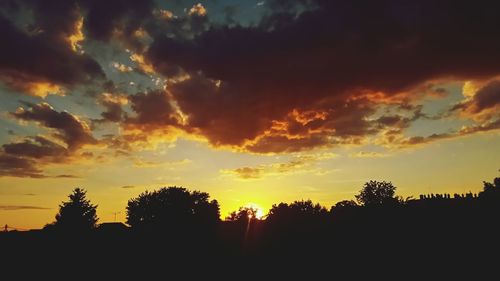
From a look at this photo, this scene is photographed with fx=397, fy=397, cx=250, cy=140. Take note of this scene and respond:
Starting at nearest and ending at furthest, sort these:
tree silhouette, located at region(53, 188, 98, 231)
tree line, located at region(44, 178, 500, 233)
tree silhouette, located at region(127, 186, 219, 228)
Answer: tree line, located at region(44, 178, 500, 233) → tree silhouette, located at region(53, 188, 98, 231) → tree silhouette, located at region(127, 186, 219, 228)

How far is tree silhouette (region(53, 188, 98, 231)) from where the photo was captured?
59031mm

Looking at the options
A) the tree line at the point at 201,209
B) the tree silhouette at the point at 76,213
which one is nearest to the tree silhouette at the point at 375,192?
the tree line at the point at 201,209

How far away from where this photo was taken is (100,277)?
80.6ft

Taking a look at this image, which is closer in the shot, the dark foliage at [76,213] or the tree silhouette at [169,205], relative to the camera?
the dark foliage at [76,213]

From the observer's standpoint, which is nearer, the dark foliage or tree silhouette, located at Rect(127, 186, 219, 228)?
the dark foliage

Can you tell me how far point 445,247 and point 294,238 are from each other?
259 inches

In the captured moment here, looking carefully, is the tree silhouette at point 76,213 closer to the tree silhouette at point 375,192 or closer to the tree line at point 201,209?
the tree line at point 201,209

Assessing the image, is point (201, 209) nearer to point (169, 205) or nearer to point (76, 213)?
point (169, 205)


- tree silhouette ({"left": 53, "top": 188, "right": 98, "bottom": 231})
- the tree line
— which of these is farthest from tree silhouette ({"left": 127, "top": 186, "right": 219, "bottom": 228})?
tree silhouette ({"left": 53, "top": 188, "right": 98, "bottom": 231})

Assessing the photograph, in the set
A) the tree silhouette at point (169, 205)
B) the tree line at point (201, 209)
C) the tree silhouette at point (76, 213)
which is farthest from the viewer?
the tree silhouette at point (169, 205)

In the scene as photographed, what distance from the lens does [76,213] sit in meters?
59.9

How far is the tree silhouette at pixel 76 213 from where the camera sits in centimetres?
5903

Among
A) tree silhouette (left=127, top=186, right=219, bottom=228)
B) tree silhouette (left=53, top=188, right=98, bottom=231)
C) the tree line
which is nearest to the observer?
the tree line

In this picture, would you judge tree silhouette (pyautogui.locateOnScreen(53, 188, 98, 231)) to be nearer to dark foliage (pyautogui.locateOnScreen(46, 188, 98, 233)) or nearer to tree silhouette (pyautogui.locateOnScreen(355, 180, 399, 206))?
dark foliage (pyautogui.locateOnScreen(46, 188, 98, 233))
